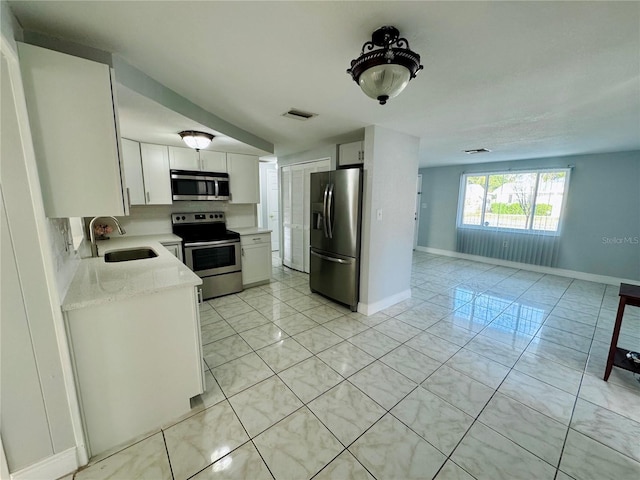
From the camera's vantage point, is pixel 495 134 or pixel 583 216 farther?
pixel 583 216

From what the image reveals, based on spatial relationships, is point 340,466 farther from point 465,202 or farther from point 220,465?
point 465,202

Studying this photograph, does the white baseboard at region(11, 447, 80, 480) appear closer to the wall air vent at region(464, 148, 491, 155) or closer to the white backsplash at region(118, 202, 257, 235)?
the white backsplash at region(118, 202, 257, 235)

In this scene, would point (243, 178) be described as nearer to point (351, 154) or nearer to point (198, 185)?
point (198, 185)

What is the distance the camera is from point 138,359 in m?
1.50

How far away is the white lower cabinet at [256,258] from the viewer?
3.79 m

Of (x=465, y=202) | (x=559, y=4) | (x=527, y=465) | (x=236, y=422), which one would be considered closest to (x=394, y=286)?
(x=527, y=465)

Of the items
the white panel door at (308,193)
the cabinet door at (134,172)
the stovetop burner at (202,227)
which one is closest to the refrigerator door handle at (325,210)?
the white panel door at (308,193)

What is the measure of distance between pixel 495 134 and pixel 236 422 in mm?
3980

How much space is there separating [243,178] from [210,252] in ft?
4.15

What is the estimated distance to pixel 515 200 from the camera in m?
5.18

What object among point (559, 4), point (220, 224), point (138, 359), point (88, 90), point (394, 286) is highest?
point (559, 4)

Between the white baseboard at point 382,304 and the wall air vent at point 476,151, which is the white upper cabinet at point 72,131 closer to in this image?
the white baseboard at point 382,304

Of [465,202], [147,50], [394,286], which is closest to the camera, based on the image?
[147,50]

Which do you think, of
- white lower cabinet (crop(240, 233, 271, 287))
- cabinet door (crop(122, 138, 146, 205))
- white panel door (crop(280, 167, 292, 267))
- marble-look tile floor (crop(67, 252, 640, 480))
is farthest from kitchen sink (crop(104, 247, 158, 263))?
white panel door (crop(280, 167, 292, 267))
